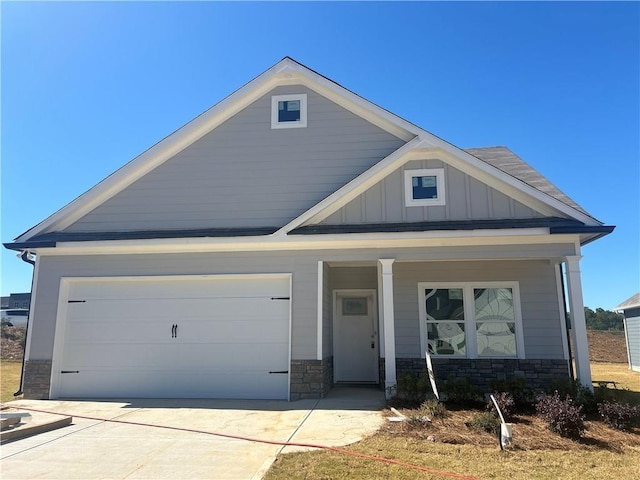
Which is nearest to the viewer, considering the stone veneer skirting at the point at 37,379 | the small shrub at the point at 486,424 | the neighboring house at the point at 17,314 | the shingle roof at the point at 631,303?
the small shrub at the point at 486,424

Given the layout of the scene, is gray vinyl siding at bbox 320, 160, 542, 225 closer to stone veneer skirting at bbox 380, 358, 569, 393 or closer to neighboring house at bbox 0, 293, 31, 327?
stone veneer skirting at bbox 380, 358, 569, 393

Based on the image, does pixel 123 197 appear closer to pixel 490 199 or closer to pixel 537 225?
pixel 490 199

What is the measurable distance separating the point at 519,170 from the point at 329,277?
5.44m

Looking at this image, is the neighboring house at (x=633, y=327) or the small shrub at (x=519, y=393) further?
the neighboring house at (x=633, y=327)

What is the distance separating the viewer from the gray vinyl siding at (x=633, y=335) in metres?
17.3

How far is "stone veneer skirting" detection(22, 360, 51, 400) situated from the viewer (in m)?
9.41

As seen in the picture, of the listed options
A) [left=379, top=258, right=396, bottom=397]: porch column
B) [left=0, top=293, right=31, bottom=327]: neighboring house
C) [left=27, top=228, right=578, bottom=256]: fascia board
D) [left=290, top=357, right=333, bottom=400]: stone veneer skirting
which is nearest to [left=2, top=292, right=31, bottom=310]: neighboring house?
[left=0, top=293, right=31, bottom=327]: neighboring house

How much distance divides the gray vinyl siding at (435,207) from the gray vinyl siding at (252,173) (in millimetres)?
905

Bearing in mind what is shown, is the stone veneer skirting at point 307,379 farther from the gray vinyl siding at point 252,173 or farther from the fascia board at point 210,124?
the fascia board at point 210,124

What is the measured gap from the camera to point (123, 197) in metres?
10.6

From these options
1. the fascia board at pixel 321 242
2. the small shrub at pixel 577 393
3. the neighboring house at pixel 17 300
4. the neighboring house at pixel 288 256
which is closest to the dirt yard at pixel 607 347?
the neighboring house at pixel 288 256

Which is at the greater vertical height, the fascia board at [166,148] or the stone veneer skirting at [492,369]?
the fascia board at [166,148]

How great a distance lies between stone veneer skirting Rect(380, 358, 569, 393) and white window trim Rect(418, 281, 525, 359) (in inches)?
5.6

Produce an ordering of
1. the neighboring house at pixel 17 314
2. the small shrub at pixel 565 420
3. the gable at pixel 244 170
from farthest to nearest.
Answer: the neighboring house at pixel 17 314 < the gable at pixel 244 170 < the small shrub at pixel 565 420
